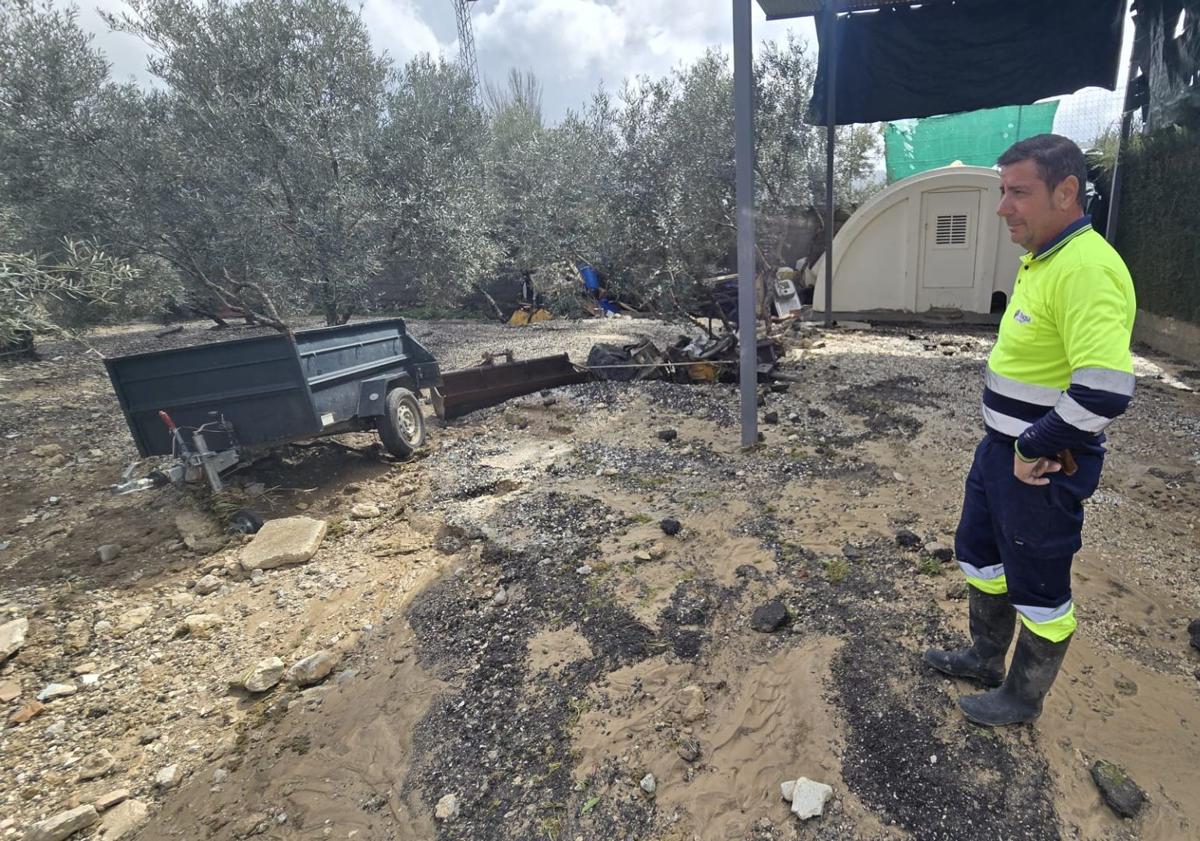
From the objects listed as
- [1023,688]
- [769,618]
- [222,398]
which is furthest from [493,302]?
[1023,688]

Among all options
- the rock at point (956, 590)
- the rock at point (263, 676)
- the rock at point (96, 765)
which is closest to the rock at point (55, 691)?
the rock at point (96, 765)

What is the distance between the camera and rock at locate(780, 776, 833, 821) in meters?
2.03

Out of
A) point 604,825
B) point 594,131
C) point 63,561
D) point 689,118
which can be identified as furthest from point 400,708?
point 594,131

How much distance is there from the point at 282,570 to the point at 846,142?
54.3ft

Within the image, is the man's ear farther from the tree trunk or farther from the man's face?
the tree trunk

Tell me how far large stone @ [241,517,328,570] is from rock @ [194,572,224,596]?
0.19 metres

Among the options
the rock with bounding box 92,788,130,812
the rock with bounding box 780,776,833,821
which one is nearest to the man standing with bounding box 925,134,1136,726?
the rock with bounding box 780,776,833,821

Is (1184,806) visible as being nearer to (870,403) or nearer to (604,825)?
(604,825)

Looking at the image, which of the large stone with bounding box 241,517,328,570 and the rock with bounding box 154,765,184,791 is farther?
the large stone with bounding box 241,517,328,570

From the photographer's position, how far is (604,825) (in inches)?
83.1

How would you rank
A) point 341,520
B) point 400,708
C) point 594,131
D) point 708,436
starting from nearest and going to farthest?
point 400,708 → point 341,520 → point 708,436 → point 594,131

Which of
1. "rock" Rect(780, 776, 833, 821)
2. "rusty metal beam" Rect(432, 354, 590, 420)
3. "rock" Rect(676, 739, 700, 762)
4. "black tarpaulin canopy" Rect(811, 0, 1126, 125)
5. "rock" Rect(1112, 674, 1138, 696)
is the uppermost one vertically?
"black tarpaulin canopy" Rect(811, 0, 1126, 125)

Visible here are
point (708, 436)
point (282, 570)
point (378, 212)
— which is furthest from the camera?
point (378, 212)

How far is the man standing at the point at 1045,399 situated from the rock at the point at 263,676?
3094mm
